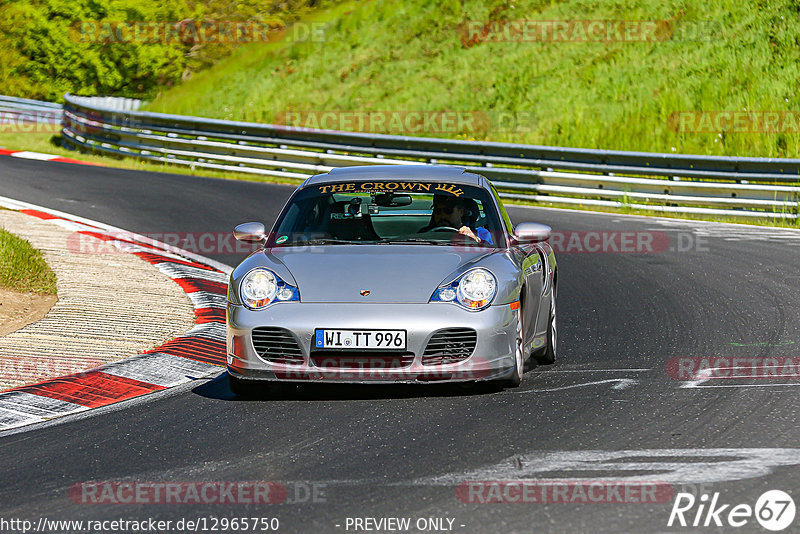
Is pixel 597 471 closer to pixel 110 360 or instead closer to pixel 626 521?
pixel 626 521

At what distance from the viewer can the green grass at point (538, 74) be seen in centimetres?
2484

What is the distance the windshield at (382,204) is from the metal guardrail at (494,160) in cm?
1028

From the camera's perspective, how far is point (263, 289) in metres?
6.66

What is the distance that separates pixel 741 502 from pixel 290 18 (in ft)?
130

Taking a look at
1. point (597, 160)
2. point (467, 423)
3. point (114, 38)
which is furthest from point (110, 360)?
point (114, 38)

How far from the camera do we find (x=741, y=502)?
437 centimetres
